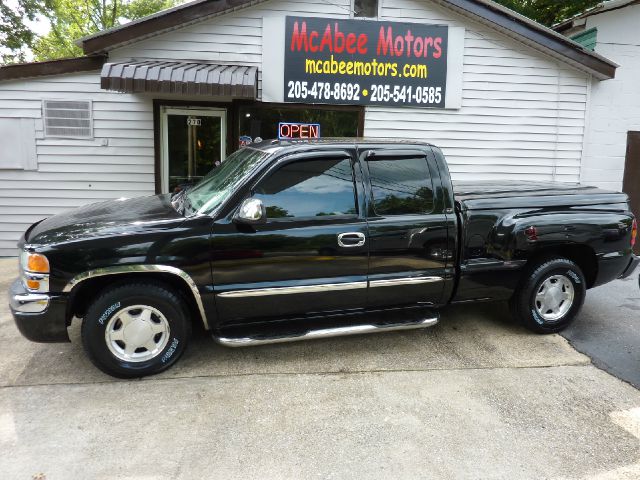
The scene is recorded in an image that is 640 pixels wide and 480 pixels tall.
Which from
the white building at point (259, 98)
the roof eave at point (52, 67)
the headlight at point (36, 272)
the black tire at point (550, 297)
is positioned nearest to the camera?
the headlight at point (36, 272)

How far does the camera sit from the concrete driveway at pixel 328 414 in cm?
302

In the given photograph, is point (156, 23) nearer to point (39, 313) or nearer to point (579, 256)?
point (39, 313)

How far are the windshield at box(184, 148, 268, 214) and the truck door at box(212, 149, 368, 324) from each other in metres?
0.22

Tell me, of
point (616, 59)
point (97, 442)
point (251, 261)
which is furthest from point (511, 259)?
point (616, 59)

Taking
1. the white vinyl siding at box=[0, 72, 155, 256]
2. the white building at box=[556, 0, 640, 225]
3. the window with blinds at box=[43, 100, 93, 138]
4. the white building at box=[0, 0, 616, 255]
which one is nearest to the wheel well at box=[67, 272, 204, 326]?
the white building at box=[0, 0, 616, 255]

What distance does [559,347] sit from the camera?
4.79m

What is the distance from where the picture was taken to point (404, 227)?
14.3 ft

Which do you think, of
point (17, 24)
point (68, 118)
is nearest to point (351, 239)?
point (68, 118)

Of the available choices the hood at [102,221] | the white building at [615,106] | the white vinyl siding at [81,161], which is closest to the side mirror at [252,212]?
the hood at [102,221]

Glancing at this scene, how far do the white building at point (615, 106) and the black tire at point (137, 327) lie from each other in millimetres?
7879

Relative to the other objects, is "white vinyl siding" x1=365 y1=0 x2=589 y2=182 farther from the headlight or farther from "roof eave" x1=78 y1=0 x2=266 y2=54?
the headlight

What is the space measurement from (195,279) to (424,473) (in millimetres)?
2120

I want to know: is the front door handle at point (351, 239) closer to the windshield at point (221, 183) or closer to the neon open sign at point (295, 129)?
the windshield at point (221, 183)

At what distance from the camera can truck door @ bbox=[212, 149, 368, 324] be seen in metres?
4.02
